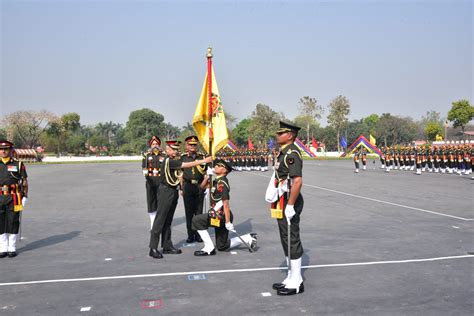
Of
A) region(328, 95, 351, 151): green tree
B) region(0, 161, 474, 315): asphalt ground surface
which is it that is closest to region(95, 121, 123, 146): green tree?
region(328, 95, 351, 151): green tree

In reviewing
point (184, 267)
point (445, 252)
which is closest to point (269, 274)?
point (184, 267)

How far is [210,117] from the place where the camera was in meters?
8.70

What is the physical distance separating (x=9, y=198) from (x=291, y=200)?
532cm

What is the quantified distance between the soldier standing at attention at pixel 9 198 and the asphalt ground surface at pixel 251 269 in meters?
0.31

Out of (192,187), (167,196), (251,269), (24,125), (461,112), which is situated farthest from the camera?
(24,125)

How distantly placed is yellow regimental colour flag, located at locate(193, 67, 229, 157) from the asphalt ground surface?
2158 millimetres

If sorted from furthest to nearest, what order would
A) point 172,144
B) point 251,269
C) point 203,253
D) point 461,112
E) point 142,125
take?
point 142,125
point 461,112
point 172,144
point 203,253
point 251,269

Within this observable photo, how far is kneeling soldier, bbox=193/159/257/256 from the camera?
24.6 feet

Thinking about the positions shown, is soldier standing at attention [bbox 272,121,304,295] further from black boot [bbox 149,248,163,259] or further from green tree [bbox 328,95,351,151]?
green tree [bbox 328,95,351,151]

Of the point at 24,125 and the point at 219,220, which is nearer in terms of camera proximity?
the point at 219,220

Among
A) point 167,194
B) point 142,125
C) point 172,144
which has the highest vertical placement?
point 142,125

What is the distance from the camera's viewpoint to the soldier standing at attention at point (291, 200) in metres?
5.44

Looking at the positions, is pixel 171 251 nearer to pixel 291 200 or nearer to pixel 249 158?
pixel 291 200

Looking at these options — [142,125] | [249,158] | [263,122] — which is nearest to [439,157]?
[249,158]
